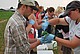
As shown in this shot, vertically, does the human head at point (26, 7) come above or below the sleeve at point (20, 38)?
above

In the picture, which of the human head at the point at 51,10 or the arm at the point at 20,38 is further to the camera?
the human head at the point at 51,10

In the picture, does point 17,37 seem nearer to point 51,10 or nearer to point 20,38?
point 20,38

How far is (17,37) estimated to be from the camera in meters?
3.38

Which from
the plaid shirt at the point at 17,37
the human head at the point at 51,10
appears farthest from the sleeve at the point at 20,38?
the human head at the point at 51,10

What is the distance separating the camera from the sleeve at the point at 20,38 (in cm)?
337

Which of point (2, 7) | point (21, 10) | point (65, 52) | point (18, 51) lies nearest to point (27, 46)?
point (18, 51)

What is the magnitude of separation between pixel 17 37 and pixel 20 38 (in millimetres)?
42

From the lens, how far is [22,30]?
3.40 meters

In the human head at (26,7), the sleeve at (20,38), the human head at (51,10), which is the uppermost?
A: the human head at (26,7)

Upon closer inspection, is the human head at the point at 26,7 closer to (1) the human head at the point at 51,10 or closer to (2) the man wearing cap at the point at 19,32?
(2) the man wearing cap at the point at 19,32

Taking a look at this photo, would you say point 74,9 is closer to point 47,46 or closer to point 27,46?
point 27,46

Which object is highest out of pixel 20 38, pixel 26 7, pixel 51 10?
pixel 26 7

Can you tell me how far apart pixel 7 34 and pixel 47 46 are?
347 cm

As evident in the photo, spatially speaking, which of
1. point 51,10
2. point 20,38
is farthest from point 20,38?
point 51,10
